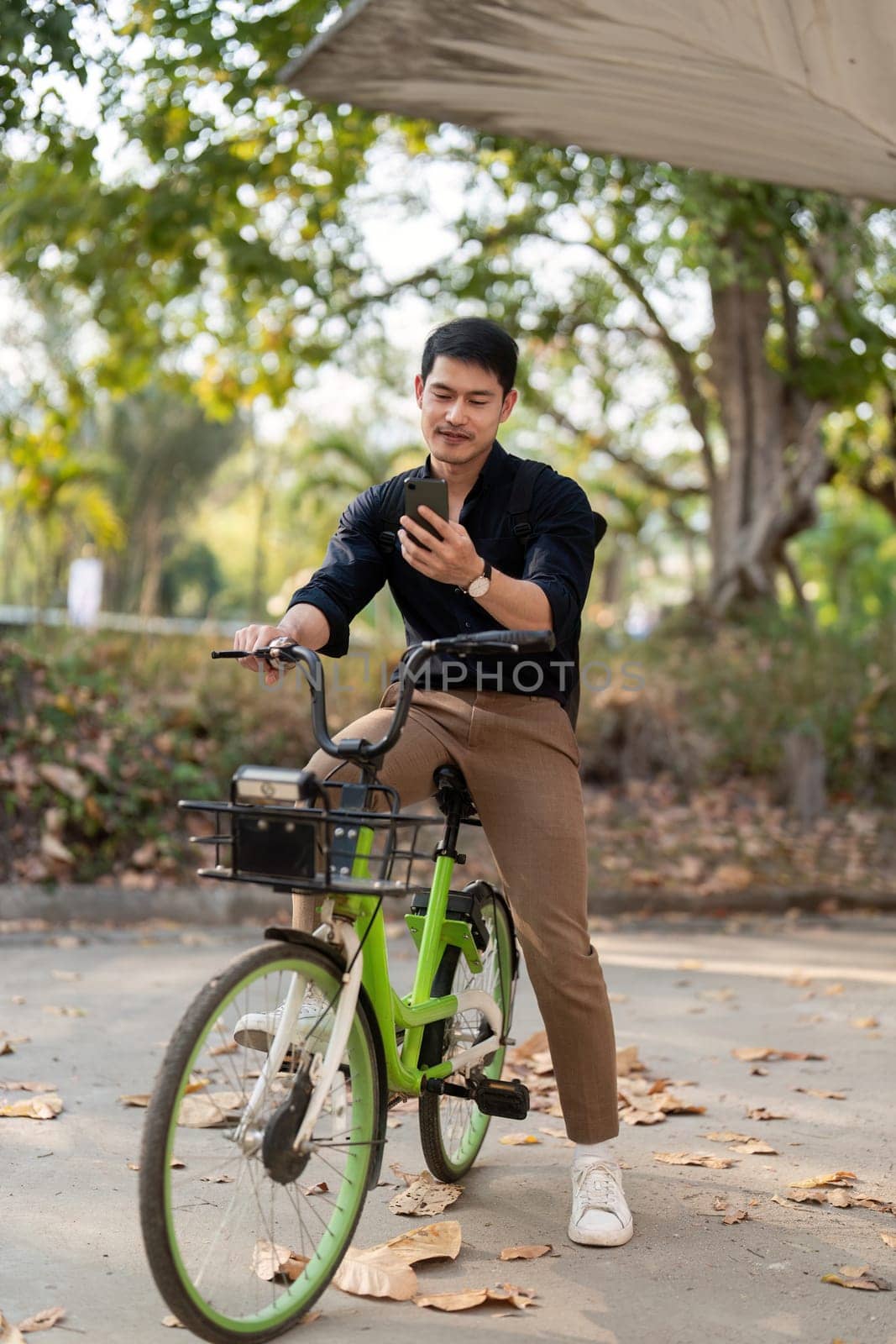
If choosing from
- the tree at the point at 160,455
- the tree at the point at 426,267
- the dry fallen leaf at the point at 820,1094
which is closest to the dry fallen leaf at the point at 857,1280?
the dry fallen leaf at the point at 820,1094

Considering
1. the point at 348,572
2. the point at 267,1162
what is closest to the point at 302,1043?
the point at 267,1162

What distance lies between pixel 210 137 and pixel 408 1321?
8.98 metres

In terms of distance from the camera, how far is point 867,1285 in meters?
2.91

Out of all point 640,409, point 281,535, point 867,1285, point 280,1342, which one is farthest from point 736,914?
point 281,535

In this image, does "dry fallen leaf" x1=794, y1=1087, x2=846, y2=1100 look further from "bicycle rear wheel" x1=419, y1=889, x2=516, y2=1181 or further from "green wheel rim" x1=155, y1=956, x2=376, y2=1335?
"green wheel rim" x1=155, y1=956, x2=376, y2=1335

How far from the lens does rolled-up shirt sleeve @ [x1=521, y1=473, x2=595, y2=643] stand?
2.99m

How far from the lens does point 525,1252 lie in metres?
3.09

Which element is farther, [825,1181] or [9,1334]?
[825,1181]

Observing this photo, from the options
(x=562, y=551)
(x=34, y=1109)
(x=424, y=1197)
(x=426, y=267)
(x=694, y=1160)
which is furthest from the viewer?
(x=426, y=267)

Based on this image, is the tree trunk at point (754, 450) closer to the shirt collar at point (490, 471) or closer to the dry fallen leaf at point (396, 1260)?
the shirt collar at point (490, 471)

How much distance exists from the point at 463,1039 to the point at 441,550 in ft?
4.48

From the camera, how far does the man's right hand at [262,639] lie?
2.91 metres

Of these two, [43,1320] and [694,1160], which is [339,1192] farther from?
[694,1160]

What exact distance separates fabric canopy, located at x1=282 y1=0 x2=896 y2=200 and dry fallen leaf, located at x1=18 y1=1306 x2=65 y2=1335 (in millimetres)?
3753
